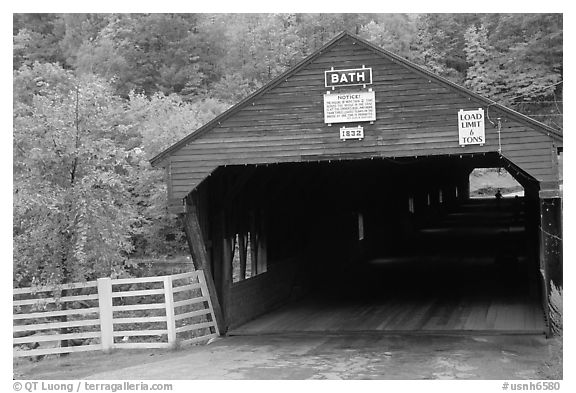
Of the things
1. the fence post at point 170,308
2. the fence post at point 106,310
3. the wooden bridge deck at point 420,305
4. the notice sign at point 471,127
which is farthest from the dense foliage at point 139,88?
the notice sign at point 471,127

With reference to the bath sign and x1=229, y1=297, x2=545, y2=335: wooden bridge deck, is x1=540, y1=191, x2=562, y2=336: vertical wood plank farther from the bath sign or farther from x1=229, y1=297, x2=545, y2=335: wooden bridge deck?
the bath sign

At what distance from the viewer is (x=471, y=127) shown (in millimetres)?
12062

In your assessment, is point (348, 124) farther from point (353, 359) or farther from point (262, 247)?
point (262, 247)

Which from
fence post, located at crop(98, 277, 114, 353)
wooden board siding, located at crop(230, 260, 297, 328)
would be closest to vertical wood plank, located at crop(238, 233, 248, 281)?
wooden board siding, located at crop(230, 260, 297, 328)

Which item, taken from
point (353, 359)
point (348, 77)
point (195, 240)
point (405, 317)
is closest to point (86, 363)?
point (195, 240)

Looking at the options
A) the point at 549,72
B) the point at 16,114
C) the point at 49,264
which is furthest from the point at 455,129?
the point at 549,72

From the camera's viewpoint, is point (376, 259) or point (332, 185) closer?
point (332, 185)

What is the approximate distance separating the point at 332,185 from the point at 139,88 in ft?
79.0

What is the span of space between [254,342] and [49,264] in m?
4.06

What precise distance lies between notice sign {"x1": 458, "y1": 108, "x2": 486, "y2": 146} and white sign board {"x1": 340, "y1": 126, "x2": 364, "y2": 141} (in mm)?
1606

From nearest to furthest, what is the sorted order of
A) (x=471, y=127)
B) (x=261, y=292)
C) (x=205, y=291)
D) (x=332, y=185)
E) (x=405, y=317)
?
1. (x=471, y=127)
2. (x=205, y=291)
3. (x=405, y=317)
4. (x=261, y=292)
5. (x=332, y=185)

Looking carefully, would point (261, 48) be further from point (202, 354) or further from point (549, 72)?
point (202, 354)

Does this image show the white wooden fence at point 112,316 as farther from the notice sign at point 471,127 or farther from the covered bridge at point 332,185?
the notice sign at point 471,127

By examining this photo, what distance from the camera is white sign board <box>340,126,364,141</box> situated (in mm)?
12406
